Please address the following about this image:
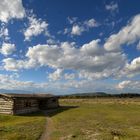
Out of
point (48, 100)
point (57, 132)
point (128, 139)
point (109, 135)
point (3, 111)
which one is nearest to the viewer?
point (128, 139)

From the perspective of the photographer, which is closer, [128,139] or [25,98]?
[128,139]

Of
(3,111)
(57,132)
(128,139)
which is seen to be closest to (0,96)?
(3,111)

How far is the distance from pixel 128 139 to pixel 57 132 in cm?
760

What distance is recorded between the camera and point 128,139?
2059 cm

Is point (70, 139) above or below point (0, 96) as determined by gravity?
below

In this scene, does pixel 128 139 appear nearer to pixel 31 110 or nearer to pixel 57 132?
pixel 57 132

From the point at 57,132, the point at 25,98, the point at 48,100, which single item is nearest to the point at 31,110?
the point at 25,98

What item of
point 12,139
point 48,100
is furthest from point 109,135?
point 48,100

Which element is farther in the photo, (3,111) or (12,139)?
(3,111)

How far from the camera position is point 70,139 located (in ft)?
68.3

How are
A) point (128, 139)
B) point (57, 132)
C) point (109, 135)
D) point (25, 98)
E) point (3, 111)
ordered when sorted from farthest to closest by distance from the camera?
1. point (25, 98)
2. point (3, 111)
3. point (57, 132)
4. point (109, 135)
5. point (128, 139)

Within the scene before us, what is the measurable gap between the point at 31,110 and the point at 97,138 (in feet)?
103

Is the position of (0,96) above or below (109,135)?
above

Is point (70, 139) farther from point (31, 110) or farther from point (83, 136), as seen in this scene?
point (31, 110)
